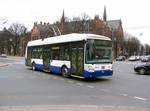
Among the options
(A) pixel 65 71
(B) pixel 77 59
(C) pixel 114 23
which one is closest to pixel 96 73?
(B) pixel 77 59

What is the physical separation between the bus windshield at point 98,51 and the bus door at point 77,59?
603 millimetres

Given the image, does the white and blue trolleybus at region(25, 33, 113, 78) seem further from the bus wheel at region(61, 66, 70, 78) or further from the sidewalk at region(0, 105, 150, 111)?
the sidewalk at region(0, 105, 150, 111)

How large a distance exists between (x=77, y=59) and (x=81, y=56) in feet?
1.98

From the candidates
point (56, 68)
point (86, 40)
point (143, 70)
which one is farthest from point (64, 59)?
point (143, 70)

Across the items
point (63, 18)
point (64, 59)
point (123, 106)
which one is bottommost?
point (123, 106)

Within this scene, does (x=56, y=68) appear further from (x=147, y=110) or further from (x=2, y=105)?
(x=147, y=110)

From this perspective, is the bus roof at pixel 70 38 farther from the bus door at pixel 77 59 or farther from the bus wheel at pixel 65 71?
the bus wheel at pixel 65 71

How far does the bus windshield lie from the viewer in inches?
763

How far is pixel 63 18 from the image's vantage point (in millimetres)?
95125

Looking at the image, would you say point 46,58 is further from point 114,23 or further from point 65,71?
point 114,23

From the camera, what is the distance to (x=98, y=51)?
64.3ft

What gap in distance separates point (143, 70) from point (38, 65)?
9259mm

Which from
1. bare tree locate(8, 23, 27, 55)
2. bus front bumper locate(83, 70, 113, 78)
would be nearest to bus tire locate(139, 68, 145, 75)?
bus front bumper locate(83, 70, 113, 78)

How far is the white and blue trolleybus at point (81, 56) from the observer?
63.7 ft
